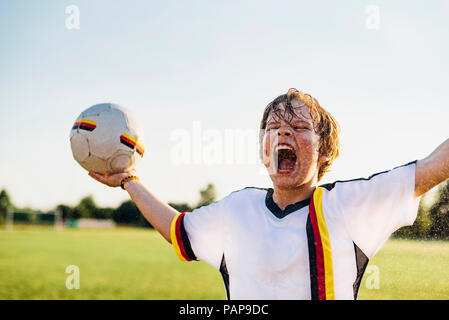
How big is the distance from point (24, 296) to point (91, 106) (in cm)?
537

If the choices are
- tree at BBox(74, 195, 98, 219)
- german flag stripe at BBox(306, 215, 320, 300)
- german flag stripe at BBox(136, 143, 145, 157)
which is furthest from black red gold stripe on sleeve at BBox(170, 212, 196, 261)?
tree at BBox(74, 195, 98, 219)

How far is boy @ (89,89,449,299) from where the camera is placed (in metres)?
1.95

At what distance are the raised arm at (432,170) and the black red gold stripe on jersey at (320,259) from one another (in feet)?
1.55

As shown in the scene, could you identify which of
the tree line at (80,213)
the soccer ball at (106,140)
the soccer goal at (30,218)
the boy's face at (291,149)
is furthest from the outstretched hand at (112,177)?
the soccer goal at (30,218)

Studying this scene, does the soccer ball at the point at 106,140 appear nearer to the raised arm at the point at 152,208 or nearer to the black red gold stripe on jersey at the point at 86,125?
the black red gold stripe on jersey at the point at 86,125

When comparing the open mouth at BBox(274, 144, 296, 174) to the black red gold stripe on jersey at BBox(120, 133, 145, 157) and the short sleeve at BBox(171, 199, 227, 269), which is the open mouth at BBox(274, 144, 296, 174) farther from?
the black red gold stripe on jersey at BBox(120, 133, 145, 157)

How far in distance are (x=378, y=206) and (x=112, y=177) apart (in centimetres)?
154

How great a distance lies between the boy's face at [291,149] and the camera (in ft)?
6.95

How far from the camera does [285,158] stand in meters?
2.18

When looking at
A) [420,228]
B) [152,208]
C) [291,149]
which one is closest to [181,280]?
[152,208]

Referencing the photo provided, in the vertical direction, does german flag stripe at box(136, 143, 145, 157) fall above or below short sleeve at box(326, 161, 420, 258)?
above

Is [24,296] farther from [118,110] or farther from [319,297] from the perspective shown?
[319,297]

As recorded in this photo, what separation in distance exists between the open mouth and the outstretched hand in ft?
3.09
